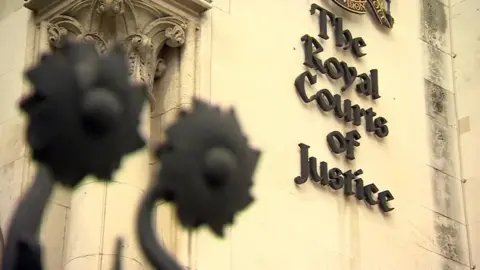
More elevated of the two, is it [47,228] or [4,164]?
[4,164]

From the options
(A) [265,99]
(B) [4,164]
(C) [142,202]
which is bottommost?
(C) [142,202]

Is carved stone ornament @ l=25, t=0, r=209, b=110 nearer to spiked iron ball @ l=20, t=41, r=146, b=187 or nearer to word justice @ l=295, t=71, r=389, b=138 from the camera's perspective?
word justice @ l=295, t=71, r=389, b=138

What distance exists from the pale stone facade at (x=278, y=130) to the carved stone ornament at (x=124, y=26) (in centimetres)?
1

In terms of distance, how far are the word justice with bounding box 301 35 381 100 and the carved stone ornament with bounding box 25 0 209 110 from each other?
133 cm

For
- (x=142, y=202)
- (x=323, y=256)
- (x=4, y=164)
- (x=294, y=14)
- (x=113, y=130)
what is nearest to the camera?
(x=113, y=130)

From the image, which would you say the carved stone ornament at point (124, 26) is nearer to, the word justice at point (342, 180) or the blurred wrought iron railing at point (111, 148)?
the word justice at point (342, 180)

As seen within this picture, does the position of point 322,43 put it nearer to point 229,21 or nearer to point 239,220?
point 229,21

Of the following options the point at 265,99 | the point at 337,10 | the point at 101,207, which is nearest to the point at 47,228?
the point at 101,207

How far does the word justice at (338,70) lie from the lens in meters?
8.41

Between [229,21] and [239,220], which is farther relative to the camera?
[229,21]

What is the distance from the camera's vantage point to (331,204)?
8.05 meters

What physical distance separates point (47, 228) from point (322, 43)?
9.49 ft

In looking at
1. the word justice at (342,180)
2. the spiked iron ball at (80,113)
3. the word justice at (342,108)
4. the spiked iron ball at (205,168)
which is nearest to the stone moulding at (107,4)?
the word justice at (342,108)

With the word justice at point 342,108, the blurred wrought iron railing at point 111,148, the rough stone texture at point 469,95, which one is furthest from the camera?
the rough stone texture at point 469,95
